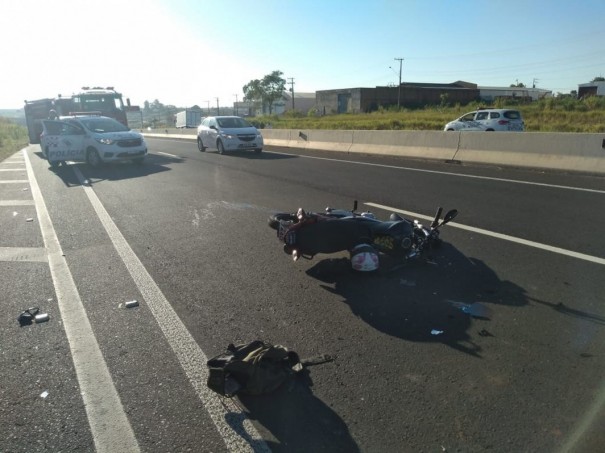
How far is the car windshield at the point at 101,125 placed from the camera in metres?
16.7

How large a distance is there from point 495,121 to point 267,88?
300 feet

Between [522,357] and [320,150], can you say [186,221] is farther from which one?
[320,150]

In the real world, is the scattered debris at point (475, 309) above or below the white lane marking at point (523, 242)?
below

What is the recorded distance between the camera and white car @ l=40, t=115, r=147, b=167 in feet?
52.7

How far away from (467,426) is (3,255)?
239 inches

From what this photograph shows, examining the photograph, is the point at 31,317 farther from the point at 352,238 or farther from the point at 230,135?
the point at 230,135

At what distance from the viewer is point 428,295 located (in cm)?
452

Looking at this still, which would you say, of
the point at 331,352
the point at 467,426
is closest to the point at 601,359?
the point at 467,426

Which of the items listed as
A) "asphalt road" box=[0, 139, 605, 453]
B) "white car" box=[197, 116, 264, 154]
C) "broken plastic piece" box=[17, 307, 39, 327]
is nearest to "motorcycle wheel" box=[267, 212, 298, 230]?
"asphalt road" box=[0, 139, 605, 453]

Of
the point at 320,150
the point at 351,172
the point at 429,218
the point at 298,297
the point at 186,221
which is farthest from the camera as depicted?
the point at 320,150

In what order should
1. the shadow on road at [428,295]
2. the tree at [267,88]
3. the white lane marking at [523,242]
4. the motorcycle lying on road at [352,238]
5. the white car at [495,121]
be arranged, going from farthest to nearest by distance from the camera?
the tree at [267,88]
the white car at [495,121]
the white lane marking at [523,242]
the motorcycle lying on road at [352,238]
the shadow on road at [428,295]

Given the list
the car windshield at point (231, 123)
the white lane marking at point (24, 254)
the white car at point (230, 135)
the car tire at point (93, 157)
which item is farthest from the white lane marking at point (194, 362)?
the car windshield at point (231, 123)

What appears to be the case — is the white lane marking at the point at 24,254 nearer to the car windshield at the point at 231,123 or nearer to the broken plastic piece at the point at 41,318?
the broken plastic piece at the point at 41,318

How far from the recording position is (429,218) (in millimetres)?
7438
